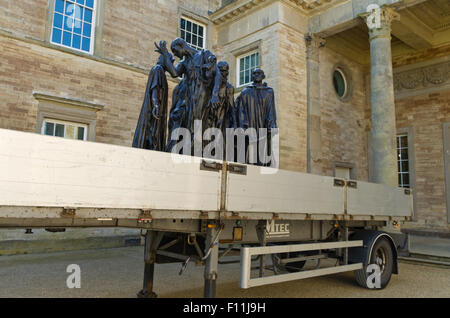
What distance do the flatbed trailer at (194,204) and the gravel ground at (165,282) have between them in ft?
1.60

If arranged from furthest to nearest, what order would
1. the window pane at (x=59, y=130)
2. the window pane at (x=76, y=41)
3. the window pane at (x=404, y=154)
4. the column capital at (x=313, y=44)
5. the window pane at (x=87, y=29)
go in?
1. the window pane at (x=404, y=154)
2. the column capital at (x=313, y=44)
3. the window pane at (x=87, y=29)
4. the window pane at (x=76, y=41)
5. the window pane at (x=59, y=130)

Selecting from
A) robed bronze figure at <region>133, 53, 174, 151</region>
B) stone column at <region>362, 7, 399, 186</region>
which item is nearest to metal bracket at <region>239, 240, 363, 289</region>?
robed bronze figure at <region>133, 53, 174, 151</region>

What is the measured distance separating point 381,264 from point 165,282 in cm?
384

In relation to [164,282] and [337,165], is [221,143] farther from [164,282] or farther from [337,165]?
[337,165]

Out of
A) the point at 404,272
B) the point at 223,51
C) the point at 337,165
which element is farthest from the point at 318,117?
the point at 404,272

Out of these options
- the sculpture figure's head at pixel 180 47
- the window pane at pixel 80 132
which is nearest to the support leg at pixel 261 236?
the sculpture figure's head at pixel 180 47

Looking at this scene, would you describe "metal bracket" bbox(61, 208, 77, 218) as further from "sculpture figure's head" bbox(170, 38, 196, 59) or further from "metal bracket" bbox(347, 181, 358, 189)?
"metal bracket" bbox(347, 181, 358, 189)

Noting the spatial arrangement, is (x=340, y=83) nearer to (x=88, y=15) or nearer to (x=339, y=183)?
(x=88, y=15)

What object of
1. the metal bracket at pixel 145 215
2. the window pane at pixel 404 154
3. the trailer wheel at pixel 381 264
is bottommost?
the trailer wheel at pixel 381 264

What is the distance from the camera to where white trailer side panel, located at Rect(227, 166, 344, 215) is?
13.2 feet

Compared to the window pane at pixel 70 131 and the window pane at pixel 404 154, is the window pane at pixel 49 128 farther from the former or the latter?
the window pane at pixel 404 154

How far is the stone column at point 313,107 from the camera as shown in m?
13.5

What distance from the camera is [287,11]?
1348cm

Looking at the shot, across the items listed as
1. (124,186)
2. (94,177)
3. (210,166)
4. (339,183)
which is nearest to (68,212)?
(94,177)
